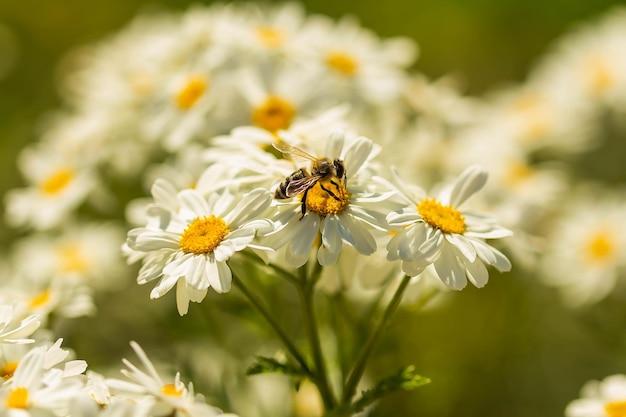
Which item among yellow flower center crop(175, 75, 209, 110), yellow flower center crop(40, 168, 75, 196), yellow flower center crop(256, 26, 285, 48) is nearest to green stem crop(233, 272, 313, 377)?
yellow flower center crop(175, 75, 209, 110)

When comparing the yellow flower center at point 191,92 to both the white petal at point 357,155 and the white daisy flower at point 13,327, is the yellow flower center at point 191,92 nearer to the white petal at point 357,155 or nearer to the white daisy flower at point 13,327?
the white petal at point 357,155

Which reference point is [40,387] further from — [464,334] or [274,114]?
[464,334]

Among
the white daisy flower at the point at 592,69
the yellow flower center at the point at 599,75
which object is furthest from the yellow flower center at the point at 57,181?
the yellow flower center at the point at 599,75

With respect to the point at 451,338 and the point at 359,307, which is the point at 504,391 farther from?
the point at 359,307

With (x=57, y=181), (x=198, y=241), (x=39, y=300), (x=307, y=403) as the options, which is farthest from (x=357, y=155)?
(x=57, y=181)

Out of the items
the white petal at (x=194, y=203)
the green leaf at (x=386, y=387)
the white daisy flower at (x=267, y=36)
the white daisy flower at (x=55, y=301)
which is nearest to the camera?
the green leaf at (x=386, y=387)

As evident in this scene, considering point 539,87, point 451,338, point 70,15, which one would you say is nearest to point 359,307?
point 451,338

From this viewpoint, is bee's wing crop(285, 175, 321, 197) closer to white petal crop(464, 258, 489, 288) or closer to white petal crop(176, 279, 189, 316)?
white petal crop(176, 279, 189, 316)
